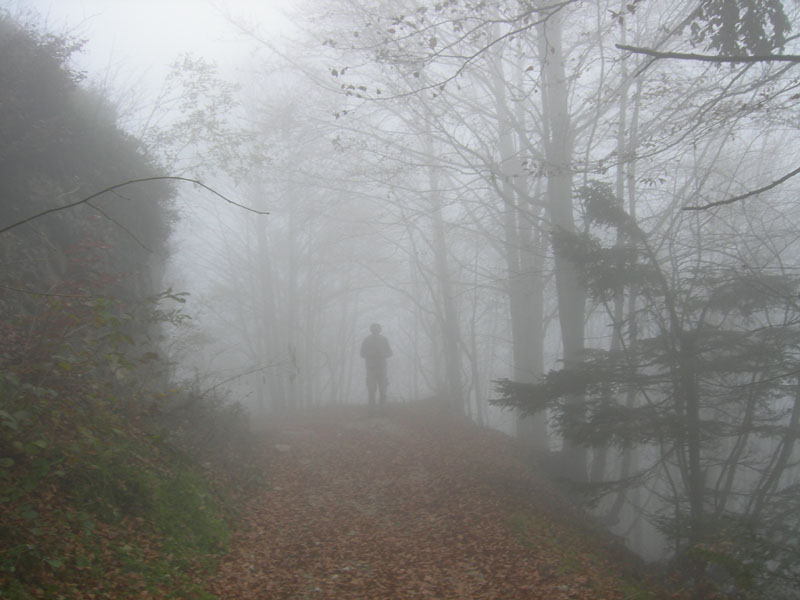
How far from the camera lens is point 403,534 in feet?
21.7

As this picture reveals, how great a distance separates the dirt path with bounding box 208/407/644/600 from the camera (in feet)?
17.1

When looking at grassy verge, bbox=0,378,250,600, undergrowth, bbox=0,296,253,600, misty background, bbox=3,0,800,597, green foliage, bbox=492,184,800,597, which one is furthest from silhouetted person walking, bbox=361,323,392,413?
grassy verge, bbox=0,378,250,600

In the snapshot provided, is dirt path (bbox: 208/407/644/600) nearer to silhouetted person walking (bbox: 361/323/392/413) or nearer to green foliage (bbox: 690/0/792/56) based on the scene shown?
silhouetted person walking (bbox: 361/323/392/413)

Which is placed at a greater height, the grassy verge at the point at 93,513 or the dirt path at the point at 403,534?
the grassy verge at the point at 93,513

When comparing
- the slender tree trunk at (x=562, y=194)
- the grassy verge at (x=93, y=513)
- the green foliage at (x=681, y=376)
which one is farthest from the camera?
the slender tree trunk at (x=562, y=194)

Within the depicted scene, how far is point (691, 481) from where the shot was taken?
7113 mm

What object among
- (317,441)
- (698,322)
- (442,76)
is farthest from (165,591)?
(442,76)

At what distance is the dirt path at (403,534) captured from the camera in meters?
5.23

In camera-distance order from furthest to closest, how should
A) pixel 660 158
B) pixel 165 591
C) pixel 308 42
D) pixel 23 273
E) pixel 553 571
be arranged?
pixel 308 42
pixel 660 158
pixel 23 273
pixel 553 571
pixel 165 591

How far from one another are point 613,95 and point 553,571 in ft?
27.4

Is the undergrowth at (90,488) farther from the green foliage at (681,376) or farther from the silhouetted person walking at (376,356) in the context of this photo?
the silhouetted person walking at (376,356)

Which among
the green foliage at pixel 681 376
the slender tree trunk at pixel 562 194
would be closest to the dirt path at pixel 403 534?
the green foliage at pixel 681 376

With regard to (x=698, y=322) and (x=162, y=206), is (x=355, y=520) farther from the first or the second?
(x=162, y=206)

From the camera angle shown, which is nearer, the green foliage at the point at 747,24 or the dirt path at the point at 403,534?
the dirt path at the point at 403,534
